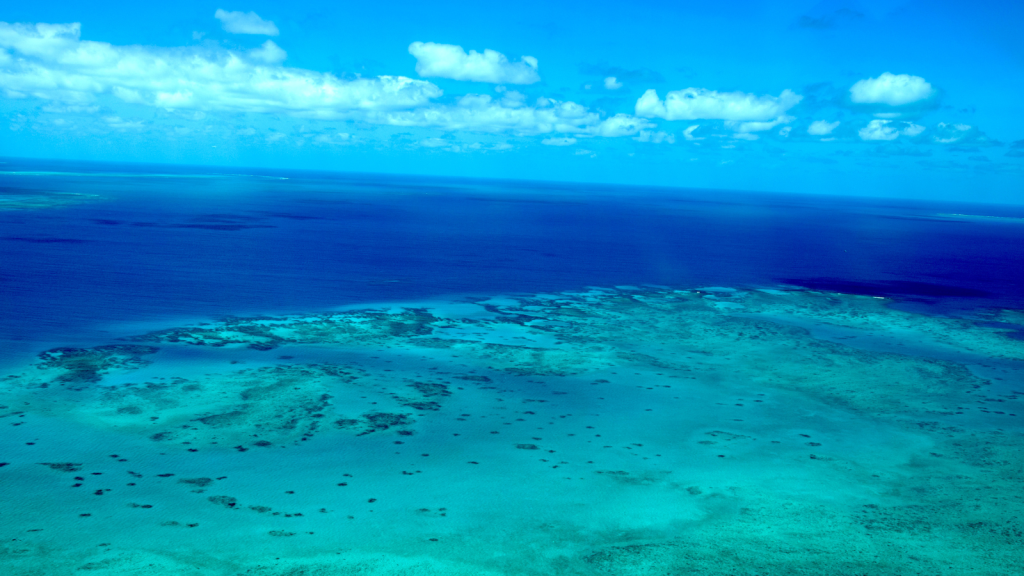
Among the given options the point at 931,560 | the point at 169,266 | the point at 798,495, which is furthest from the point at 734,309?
the point at 169,266

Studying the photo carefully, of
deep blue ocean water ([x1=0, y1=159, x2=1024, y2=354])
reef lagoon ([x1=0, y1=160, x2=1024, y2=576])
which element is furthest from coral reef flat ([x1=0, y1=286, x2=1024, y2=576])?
deep blue ocean water ([x1=0, y1=159, x2=1024, y2=354])

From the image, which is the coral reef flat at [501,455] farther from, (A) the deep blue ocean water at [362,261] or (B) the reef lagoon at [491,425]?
(A) the deep blue ocean water at [362,261]

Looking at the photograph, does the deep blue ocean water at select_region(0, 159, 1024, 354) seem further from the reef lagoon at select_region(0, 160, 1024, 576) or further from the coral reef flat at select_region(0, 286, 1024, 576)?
the coral reef flat at select_region(0, 286, 1024, 576)

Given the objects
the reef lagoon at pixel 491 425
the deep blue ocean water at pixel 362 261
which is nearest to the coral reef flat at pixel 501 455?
the reef lagoon at pixel 491 425

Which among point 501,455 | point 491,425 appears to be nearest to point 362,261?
point 491,425

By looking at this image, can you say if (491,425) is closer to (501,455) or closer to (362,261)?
(501,455)
